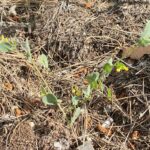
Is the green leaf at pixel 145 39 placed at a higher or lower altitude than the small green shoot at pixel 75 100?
higher

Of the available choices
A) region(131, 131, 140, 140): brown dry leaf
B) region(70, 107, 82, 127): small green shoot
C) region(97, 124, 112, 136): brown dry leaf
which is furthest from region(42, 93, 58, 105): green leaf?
region(131, 131, 140, 140): brown dry leaf

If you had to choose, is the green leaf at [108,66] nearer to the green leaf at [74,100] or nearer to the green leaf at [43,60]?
the green leaf at [74,100]

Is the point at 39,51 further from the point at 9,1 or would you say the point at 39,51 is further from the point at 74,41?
the point at 9,1

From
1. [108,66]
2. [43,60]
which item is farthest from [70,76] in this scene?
[108,66]

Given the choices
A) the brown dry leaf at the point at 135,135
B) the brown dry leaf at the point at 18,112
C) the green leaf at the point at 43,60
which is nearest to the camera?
the brown dry leaf at the point at 135,135

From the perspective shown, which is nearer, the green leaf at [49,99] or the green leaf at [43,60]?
the green leaf at [49,99]

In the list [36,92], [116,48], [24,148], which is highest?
[116,48]

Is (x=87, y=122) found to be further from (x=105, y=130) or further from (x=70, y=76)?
(x=70, y=76)

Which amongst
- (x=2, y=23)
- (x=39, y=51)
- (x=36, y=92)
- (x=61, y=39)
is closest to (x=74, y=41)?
(x=61, y=39)

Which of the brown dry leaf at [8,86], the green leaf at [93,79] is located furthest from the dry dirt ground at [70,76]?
the green leaf at [93,79]
